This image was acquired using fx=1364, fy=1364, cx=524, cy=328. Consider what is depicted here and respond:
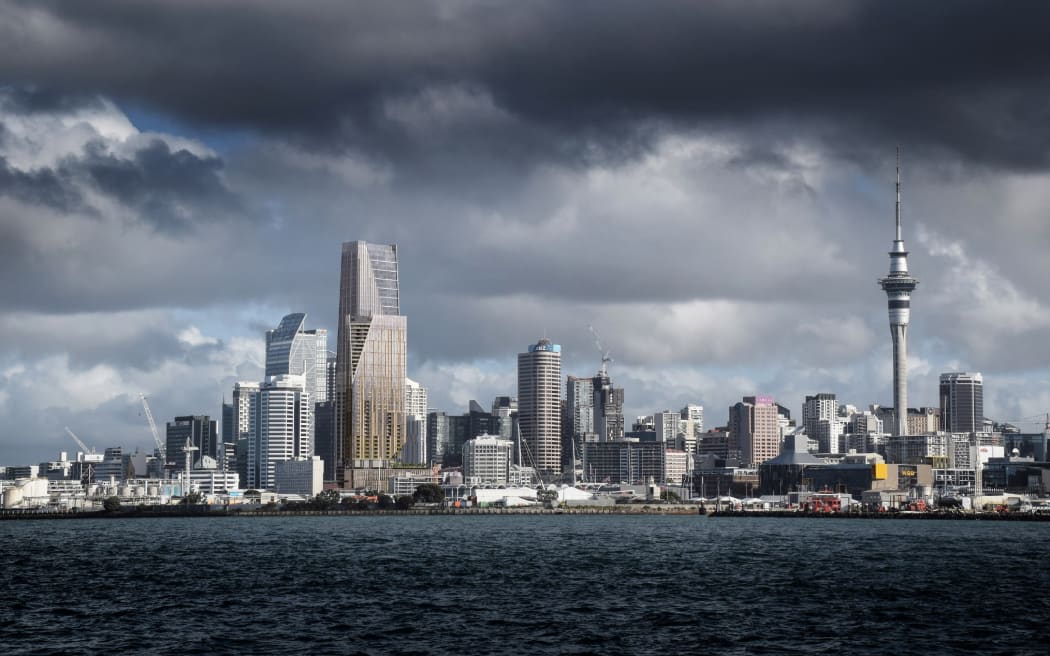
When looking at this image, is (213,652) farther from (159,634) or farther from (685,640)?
(685,640)

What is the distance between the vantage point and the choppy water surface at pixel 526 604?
84.1 meters

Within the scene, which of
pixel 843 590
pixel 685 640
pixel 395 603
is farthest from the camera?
pixel 843 590

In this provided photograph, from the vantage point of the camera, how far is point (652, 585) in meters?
124

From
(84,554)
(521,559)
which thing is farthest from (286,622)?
(84,554)

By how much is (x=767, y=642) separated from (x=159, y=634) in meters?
38.9

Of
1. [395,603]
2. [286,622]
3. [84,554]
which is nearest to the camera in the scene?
[286,622]

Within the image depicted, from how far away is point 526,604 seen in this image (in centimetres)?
10625

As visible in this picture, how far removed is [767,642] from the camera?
84.4 m

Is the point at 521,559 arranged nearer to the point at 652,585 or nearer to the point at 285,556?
the point at 285,556

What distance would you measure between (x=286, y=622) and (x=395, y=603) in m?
14.7

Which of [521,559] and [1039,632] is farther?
[521,559]

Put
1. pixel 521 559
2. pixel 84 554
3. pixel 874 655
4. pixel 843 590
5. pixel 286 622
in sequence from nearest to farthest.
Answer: pixel 874 655 < pixel 286 622 < pixel 843 590 < pixel 521 559 < pixel 84 554

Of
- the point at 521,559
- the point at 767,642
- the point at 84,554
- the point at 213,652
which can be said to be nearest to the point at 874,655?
the point at 767,642

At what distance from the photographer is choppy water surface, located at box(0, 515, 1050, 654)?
8412cm
